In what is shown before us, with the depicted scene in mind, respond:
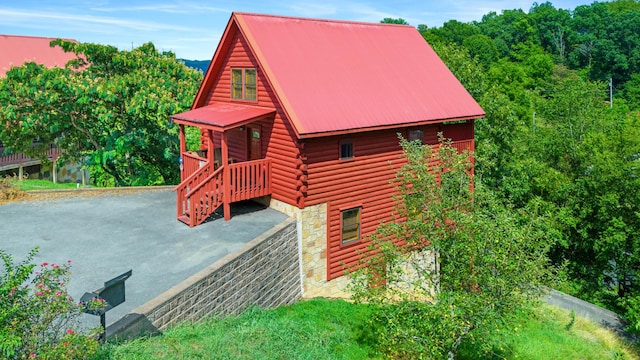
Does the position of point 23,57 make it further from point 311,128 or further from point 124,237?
point 311,128


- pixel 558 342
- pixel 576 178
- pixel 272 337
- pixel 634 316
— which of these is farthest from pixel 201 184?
pixel 576 178

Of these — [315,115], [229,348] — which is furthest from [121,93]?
[229,348]

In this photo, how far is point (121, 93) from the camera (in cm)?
2584

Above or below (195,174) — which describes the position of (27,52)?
above

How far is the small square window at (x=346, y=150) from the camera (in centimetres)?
1781

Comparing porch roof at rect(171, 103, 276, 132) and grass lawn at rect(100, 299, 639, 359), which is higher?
porch roof at rect(171, 103, 276, 132)

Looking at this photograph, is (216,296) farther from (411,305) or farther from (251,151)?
(251,151)

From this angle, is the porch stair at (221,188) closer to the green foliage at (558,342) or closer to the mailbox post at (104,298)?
the mailbox post at (104,298)

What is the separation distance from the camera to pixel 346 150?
18.0 meters

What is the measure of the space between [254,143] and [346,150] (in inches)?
139

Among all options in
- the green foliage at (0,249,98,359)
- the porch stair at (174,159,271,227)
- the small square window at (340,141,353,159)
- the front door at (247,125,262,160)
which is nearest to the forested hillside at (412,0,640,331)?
the small square window at (340,141,353,159)

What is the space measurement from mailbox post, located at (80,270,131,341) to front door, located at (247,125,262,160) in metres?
9.47

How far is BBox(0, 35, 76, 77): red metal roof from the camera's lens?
123 ft

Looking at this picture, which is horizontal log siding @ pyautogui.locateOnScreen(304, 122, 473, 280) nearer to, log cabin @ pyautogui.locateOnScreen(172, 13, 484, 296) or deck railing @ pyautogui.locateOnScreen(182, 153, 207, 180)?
log cabin @ pyautogui.locateOnScreen(172, 13, 484, 296)
